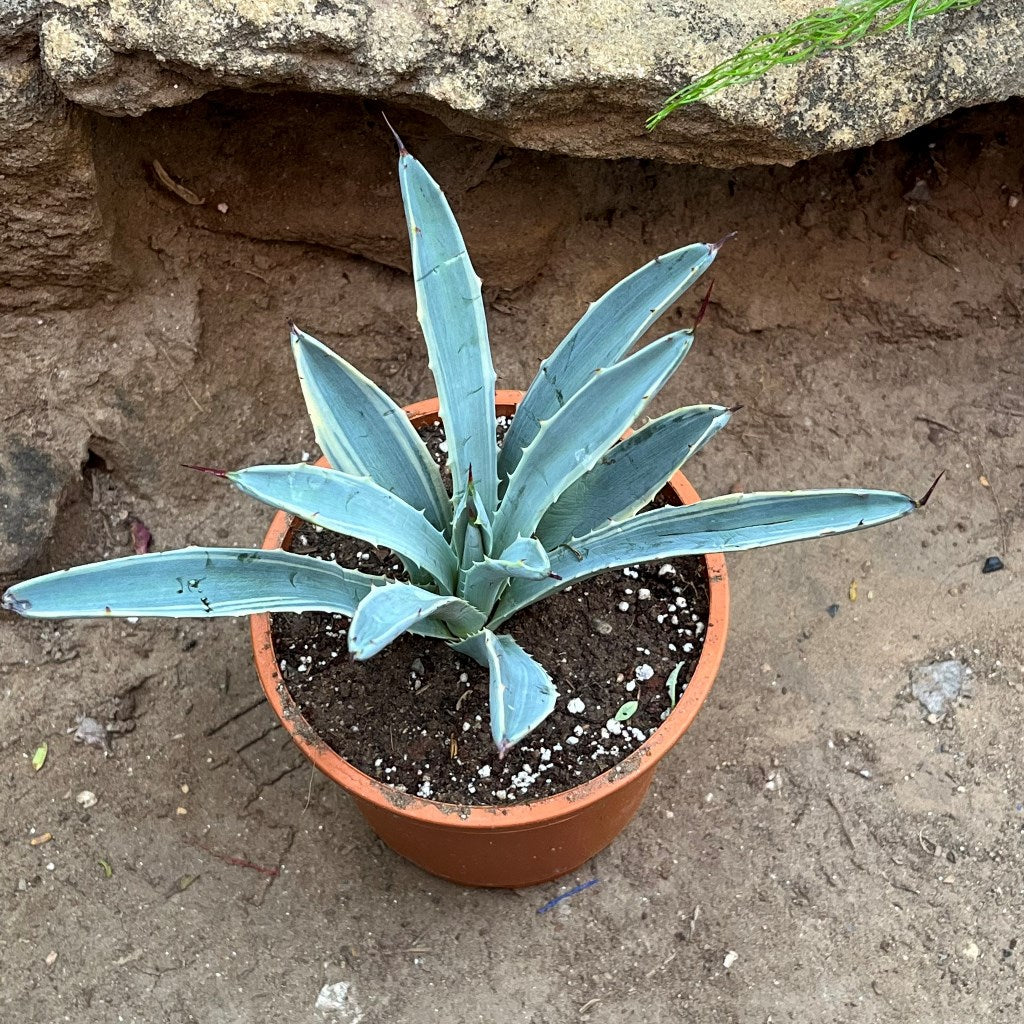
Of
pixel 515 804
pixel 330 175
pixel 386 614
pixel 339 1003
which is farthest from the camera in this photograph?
pixel 330 175

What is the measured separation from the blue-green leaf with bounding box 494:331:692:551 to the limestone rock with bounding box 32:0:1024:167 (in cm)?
57

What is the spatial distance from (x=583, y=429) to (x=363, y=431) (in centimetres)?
29

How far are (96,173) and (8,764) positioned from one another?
106cm

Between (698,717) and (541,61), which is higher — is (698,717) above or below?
below

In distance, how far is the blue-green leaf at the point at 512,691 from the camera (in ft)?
3.91

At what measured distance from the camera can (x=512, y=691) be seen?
1288mm

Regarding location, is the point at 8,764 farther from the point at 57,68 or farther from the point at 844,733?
the point at 844,733

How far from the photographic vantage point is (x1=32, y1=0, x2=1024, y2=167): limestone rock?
1.60m

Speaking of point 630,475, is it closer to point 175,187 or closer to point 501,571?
point 501,571

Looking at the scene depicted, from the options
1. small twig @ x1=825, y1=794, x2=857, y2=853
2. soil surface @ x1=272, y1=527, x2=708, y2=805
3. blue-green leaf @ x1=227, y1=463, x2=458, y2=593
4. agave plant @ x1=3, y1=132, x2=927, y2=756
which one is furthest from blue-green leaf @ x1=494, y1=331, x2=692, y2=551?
small twig @ x1=825, y1=794, x2=857, y2=853

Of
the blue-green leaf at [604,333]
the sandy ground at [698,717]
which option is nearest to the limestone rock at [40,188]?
the sandy ground at [698,717]

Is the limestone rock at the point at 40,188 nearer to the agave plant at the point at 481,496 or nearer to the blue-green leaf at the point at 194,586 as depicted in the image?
the agave plant at the point at 481,496

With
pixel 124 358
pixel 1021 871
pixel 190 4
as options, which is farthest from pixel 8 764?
pixel 1021 871

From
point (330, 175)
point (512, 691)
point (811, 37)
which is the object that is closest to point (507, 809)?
point (512, 691)
